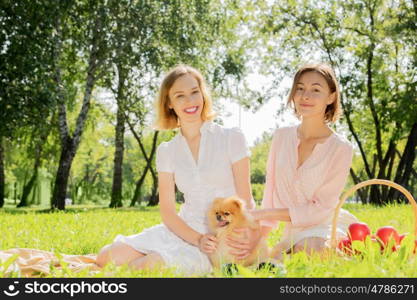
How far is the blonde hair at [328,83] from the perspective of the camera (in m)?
4.88

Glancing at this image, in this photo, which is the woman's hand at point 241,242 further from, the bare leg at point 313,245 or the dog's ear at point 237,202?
the bare leg at point 313,245

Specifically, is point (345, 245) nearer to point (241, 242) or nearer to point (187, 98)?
point (241, 242)

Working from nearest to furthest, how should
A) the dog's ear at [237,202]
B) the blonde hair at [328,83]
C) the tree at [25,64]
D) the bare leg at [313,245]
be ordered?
the dog's ear at [237,202] → the bare leg at [313,245] → the blonde hair at [328,83] → the tree at [25,64]

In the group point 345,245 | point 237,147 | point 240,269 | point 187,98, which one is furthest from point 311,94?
point 240,269

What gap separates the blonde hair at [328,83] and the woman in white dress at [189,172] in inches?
27.3

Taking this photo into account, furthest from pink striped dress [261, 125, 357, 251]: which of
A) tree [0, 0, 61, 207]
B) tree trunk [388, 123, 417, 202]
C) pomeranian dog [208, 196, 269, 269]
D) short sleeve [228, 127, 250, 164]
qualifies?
tree trunk [388, 123, 417, 202]

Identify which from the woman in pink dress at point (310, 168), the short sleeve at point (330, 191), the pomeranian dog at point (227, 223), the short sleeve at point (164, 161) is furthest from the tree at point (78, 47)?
the pomeranian dog at point (227, 223)

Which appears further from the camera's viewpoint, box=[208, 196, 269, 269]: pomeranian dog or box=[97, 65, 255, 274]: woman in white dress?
box=[97, 65, 255, 274]: woman in white dress

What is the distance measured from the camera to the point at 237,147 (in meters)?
4.84

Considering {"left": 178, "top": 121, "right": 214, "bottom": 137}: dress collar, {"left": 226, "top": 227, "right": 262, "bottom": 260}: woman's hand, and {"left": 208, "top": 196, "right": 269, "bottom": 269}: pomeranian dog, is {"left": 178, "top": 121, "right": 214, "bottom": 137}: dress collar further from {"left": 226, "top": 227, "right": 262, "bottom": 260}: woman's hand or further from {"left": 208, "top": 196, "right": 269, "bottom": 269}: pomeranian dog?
{"left": 226, "top": 227, "right": 262, "bottom": 260}: woman's hand

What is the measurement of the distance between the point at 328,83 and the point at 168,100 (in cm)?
147

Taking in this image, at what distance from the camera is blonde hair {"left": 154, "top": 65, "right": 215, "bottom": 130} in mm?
4871

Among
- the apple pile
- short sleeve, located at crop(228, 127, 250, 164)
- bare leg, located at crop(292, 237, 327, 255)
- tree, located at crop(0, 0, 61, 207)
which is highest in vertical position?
tree, located at crop(0, 0, 61, 207)

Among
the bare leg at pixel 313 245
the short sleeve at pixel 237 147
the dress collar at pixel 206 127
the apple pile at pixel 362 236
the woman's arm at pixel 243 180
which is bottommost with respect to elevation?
the bare leg at pixel 313 245
